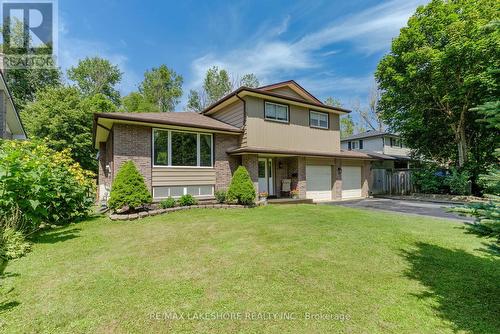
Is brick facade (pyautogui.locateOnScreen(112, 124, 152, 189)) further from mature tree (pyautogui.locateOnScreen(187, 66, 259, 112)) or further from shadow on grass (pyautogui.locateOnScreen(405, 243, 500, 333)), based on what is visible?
mature tree (pyautogui.locateOnScreen(187, 66, 259, 112))

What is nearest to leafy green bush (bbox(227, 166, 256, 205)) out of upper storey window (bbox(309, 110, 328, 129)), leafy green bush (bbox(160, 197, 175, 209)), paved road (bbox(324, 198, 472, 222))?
leafy green bush (bbox(160, 197, 175, 209))

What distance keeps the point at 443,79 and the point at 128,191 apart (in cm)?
1793

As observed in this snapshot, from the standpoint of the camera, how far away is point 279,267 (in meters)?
4.13

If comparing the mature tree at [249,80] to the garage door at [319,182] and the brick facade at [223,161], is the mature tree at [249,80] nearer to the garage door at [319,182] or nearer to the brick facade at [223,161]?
the garage door at [319,182]

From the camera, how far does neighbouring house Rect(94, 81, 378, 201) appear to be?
404 inches

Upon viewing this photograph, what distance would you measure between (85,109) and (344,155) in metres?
21.9

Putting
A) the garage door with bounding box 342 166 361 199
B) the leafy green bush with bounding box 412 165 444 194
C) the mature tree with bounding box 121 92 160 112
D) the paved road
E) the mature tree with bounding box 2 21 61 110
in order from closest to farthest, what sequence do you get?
the paved road
the garage door with bounding box 342 166 361 199
the leafy green bush with bounding box 412 165 444 194
the mature tree with bounding box 2 21 61 110
the mature tree with bounding box 121 92 160 112

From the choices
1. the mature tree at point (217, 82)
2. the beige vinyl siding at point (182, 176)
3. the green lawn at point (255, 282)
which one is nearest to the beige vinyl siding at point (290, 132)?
the beige vinyl siding at point (182, 176)

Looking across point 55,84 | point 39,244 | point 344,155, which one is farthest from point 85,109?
point 344,155

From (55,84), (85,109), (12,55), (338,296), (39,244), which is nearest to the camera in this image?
(338,296)

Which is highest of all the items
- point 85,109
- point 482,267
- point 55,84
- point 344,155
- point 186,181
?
point 55,84

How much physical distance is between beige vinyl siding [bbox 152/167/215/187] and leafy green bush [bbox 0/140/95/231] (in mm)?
2543

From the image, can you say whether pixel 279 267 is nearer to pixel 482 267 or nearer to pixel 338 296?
pixel 338 296

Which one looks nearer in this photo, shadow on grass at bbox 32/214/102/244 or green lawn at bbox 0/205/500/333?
green lawn at bbox 0/205/500/333
